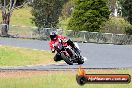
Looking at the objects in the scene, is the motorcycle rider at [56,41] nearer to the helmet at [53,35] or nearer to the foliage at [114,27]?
the helmet at [53,35]

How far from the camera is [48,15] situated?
66312 mm

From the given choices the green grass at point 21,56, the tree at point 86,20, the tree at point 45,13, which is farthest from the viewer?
the tree at point 45,13

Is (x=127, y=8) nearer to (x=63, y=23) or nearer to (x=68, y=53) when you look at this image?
(x=63, y=23)

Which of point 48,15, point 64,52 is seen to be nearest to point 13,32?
point 48,15

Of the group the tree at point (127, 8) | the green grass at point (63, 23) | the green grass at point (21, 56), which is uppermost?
the tree at point (127, 8)

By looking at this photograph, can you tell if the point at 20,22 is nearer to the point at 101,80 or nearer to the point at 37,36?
the point at 37,36

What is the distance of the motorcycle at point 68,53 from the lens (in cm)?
776

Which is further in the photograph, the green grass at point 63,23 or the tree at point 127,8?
the green grass at point 63,23

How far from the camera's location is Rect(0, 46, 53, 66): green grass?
1097 inches

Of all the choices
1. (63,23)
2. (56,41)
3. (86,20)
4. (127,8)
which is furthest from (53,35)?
(63,23)

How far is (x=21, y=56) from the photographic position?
98.2 feet

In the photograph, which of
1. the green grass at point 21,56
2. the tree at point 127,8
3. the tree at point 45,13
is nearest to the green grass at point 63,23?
the tree at point 45,13

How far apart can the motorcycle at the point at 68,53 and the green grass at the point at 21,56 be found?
60.5ft

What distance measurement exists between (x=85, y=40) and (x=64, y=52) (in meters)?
52.4
